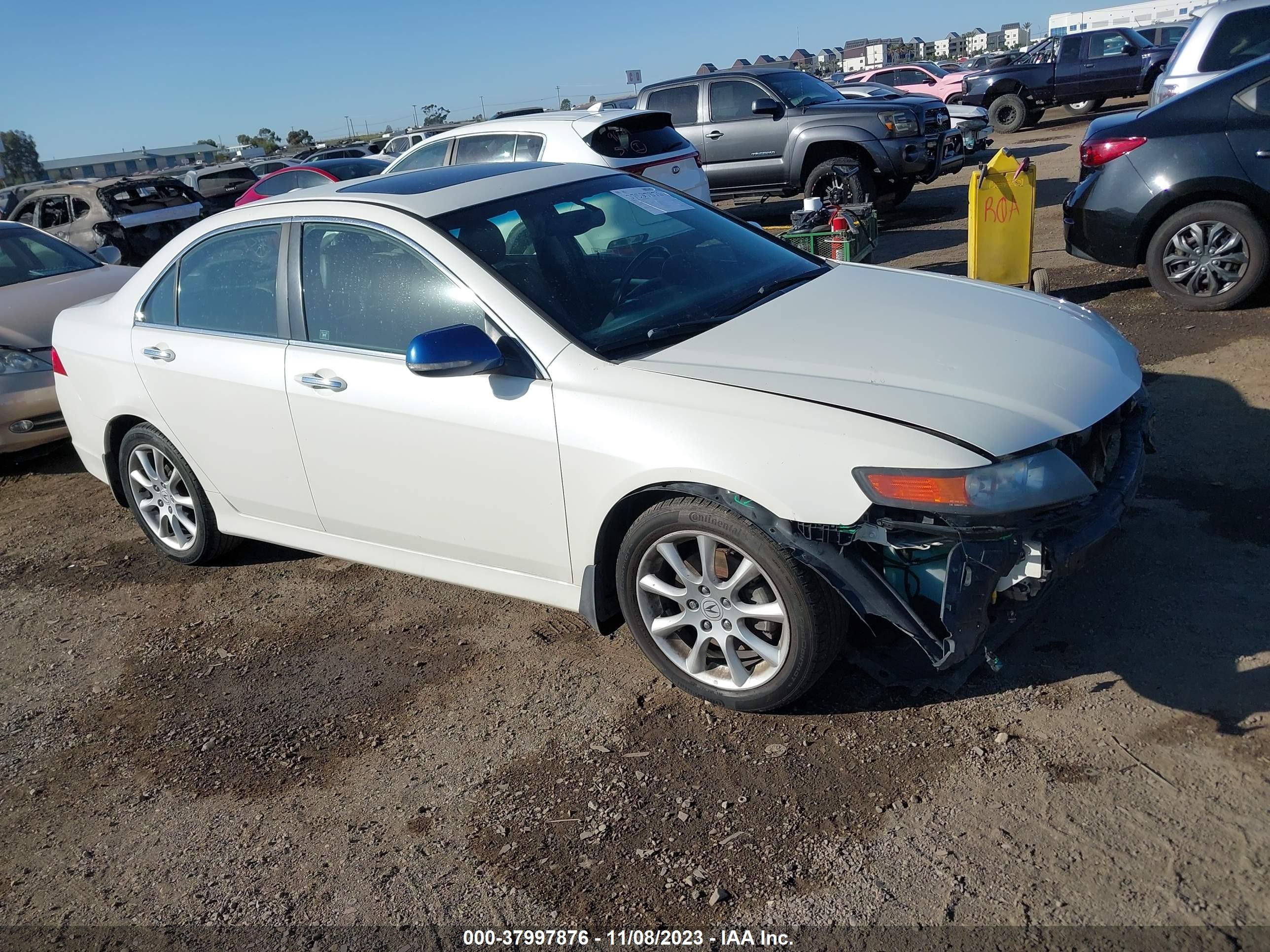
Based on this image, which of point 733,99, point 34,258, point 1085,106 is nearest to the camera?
point 34,258

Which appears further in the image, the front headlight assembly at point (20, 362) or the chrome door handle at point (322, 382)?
the front headlight assembly at point (20, 362)

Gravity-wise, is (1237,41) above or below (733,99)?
above

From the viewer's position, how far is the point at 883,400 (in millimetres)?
3000

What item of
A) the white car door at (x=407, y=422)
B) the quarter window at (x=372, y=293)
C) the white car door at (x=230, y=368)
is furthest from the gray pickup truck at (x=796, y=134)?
the white car door at (x=407, y=422)

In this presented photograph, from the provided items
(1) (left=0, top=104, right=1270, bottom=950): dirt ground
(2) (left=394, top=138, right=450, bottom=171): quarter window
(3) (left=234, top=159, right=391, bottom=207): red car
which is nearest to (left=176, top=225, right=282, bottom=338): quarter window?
(1) (left=0, top=104, right=1270, bottom=950): dirt ground

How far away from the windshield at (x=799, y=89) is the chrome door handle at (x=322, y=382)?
971 cm

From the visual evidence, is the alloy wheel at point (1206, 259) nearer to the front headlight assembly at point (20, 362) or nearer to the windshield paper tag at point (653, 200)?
the windshield paper tag at point (653, 200)

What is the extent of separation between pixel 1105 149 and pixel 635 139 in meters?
4.27

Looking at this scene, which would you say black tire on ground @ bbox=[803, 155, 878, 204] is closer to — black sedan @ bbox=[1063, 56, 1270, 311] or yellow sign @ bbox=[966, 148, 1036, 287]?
yellow sign @ bbox=[966, 148, 1036, 287]

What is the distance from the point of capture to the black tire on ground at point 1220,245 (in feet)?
21.0

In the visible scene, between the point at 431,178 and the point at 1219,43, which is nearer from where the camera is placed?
the point at 431,178

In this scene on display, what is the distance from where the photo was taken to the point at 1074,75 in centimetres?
2159

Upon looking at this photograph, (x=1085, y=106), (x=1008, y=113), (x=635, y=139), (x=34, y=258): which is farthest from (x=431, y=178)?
(x=1085, y=106)

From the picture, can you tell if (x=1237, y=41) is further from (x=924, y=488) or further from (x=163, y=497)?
→ (x=163, y=497)
